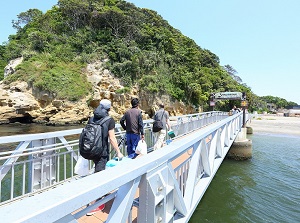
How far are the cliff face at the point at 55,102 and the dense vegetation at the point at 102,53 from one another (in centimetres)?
103

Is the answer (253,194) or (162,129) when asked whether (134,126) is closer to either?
(162,129)

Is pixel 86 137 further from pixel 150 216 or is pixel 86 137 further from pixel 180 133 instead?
pixel 180 133

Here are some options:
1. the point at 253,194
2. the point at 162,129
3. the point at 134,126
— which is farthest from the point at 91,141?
the point at 253,194

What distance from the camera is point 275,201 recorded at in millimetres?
7664

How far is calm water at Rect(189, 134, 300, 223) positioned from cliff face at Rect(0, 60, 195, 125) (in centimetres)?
1993

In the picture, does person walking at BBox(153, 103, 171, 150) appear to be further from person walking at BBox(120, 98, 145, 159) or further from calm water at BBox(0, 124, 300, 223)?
calm water at BBox(0, 124, 300, 223)

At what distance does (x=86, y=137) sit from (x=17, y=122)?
31414 mm

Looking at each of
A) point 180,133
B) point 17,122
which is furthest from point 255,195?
point 17,122

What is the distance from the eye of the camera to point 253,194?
832 centimetres

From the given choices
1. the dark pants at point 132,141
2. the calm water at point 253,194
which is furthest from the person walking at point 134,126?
the calm water at point 253,194

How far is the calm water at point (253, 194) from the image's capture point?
6618mm

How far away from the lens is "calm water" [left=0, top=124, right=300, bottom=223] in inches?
261

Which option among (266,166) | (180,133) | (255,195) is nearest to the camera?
(255,195)

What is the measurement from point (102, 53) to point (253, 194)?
2897 centimetres
